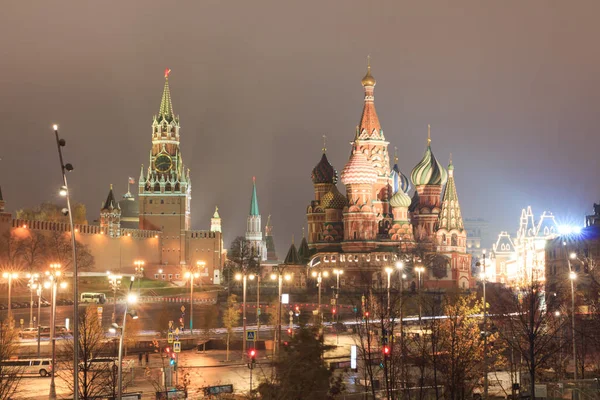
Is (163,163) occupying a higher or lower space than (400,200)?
higher

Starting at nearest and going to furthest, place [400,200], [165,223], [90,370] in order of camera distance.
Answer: [90,370], [400,200], [165,223]

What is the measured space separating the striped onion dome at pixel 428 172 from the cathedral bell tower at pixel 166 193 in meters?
38.3

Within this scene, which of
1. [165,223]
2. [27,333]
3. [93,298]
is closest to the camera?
[27,333]

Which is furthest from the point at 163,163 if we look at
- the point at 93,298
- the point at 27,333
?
the point at 27,333

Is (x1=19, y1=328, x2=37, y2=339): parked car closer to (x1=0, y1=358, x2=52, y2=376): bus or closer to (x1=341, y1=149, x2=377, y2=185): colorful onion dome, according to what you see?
(x1=0, y1=358, x2=52, y2=376): bus

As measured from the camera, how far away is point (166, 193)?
151250 mm

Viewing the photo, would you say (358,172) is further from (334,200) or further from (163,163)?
(163,163)

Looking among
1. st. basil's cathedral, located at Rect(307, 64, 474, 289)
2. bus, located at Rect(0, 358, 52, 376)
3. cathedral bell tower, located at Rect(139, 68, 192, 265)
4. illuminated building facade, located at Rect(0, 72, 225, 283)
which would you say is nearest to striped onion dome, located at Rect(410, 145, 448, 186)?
st. basil's cathedral, located at Rect(307, 64, 474, 289)

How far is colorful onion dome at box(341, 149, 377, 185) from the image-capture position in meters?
116

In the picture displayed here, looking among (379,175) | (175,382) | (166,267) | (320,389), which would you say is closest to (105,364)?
(175,382)

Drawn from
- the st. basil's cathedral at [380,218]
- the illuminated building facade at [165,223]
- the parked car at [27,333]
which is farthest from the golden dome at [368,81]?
the parked car at [27,333]

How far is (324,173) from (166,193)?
29420mm

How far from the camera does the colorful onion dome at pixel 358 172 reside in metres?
116

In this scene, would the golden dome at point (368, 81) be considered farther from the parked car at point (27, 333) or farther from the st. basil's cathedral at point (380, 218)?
the parked car at point (27, 333)
